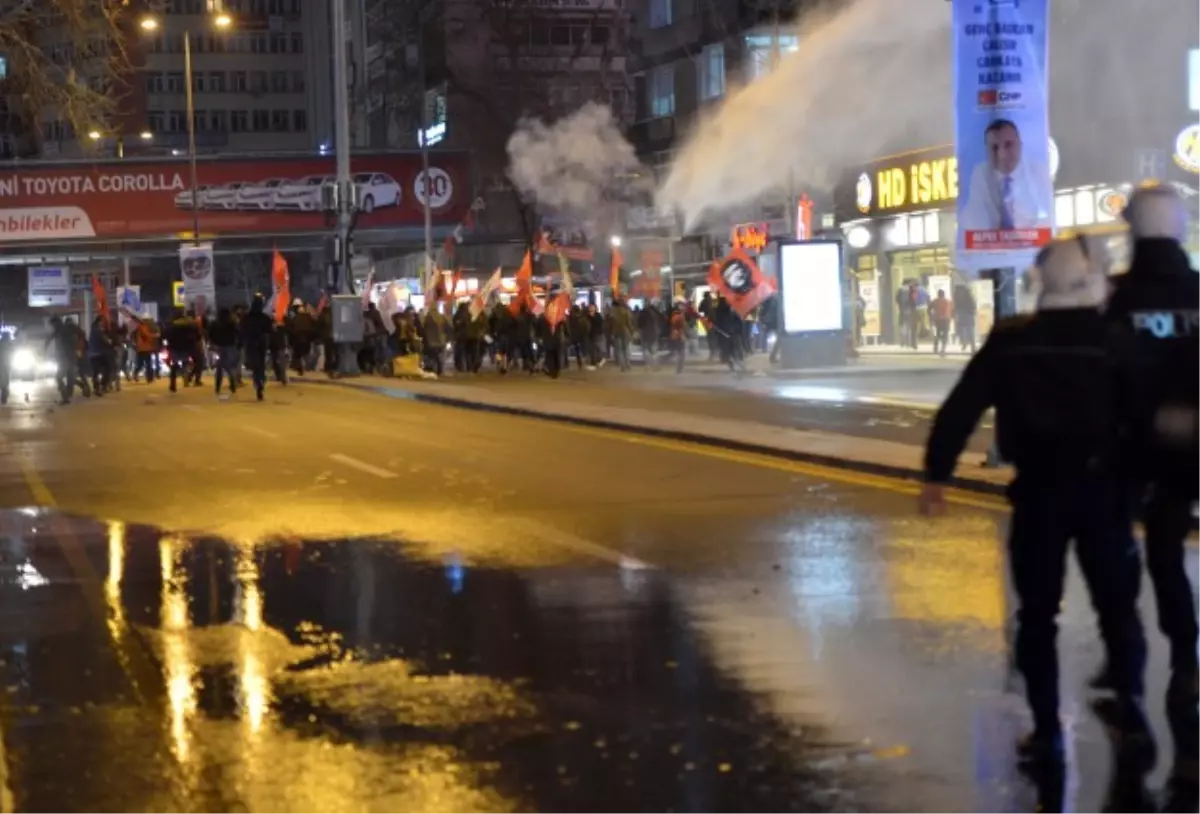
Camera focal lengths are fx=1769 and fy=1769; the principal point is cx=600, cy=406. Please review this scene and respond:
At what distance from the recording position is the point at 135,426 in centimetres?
2592

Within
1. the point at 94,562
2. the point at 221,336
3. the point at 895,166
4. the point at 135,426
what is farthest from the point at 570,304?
the point at 94,562

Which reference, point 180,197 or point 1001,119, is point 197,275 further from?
point 1001,119

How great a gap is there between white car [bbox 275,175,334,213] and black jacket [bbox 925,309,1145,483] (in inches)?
2002

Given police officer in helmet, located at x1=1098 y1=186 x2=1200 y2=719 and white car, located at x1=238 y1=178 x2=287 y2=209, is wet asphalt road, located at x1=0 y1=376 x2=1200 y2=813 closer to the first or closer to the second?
police officer in helmet, located at x1=1098 y1=186 x2=1200 y2=719

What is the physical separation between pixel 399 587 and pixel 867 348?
38.0 m

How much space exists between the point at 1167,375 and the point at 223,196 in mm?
51913

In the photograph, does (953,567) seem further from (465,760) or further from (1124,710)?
→ (465,760)

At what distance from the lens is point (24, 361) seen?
156 ft

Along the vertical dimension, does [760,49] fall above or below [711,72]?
above

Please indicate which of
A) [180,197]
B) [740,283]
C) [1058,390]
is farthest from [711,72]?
[1058,390]

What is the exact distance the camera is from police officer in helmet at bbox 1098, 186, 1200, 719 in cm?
652

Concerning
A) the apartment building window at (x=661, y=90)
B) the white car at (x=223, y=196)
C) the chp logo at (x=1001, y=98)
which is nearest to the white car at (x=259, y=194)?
the white car at (x=223, y=196)

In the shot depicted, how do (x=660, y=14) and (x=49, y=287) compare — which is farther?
(x=660, y=14)

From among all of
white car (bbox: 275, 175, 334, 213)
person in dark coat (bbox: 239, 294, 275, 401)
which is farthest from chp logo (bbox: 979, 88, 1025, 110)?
white car (bbox: 275, 175, 334, 213)
